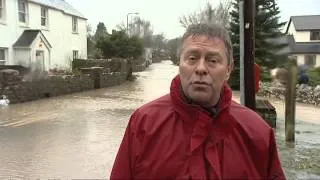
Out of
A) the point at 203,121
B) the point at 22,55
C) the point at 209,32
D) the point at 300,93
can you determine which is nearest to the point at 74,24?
the point at 22,55

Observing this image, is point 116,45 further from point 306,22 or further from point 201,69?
point 201,69

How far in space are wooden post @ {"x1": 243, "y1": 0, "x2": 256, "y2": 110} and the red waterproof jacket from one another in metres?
7.27

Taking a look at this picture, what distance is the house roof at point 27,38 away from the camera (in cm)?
2808

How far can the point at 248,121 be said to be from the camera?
259 centimetres

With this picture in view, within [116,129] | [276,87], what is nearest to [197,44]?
[116,129]

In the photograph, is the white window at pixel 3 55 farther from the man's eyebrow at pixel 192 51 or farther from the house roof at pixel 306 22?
the house roof at pixel 306 22

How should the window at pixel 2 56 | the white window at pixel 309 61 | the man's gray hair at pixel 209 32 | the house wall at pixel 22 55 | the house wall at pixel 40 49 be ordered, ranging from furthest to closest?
1. the house wall at pixel 40 49
2. the house wall at pixel 22 55
3. the window at pixel 2 56
4. the white window at pixel 309 61
5. the man's gray hair at pixel 209 32

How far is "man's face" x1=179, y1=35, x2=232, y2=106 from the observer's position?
99.5 inches

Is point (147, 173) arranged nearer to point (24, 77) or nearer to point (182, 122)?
point (182, 122)

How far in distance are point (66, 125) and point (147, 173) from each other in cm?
1130

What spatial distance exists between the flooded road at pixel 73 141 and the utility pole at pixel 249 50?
3.94ft

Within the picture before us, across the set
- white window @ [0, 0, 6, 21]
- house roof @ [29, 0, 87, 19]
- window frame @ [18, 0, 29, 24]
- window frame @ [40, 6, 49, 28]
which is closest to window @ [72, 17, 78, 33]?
house roof @ [29, 0, 87, 19]

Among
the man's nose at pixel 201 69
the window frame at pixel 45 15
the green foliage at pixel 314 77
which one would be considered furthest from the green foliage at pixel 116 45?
the man's nose at pixel 201 69

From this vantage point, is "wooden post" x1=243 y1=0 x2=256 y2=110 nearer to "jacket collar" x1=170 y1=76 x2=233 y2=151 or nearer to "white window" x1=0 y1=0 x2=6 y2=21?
"jacket collar" x1=170 y1=76 x2=233 y2=151
